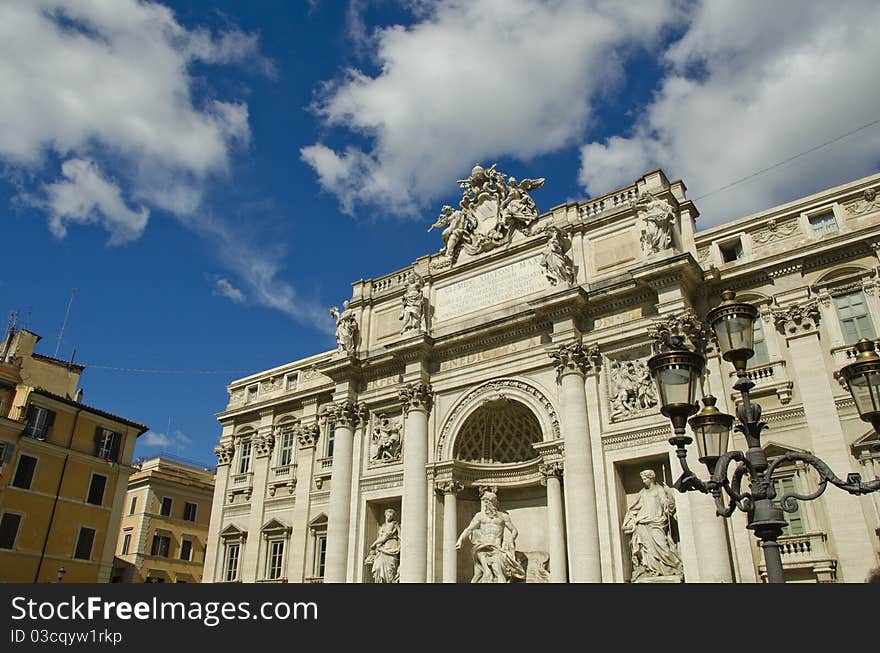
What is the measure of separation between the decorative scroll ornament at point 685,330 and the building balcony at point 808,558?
17.9ft

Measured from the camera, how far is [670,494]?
18.7 meters

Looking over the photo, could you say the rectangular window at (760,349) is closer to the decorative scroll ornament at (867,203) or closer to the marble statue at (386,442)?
the decorative scroll ornament at (867,203)

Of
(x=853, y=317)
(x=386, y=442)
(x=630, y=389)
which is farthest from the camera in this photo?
(x=386, y=442)

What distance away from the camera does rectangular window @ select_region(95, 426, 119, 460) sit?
111ft

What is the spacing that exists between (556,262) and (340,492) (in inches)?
436

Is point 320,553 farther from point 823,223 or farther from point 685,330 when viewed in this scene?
point 823,223

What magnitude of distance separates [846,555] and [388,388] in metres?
15.2

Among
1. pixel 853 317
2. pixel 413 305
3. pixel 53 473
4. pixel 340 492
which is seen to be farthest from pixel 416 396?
pixel 53 473

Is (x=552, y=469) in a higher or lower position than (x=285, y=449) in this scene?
lower

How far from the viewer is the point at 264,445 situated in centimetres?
2980

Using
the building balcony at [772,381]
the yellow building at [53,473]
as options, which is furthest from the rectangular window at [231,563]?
the building balcony at [772,381]

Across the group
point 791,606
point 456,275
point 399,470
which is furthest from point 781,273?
point 791,606

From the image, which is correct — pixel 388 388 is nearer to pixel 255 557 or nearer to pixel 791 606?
pixel 255 557

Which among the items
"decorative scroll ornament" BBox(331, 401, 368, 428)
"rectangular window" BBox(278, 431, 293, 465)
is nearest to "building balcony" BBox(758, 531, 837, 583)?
"decorative scroll ornament" BBox(331, 401, 368, 428)
